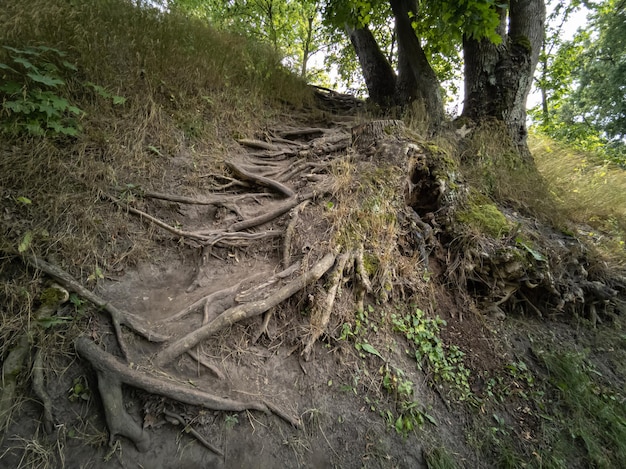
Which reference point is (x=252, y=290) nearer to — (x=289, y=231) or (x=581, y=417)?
(x=289, y=231)

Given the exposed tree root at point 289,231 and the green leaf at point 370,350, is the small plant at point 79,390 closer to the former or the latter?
the exposed tree root at point 289,231

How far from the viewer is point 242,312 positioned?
2.15m

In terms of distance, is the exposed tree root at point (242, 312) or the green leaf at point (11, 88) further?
the green leaf at point (11, 88)

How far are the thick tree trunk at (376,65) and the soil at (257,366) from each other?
159 inches

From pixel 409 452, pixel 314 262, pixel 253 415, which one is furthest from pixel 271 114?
pixel 409 452

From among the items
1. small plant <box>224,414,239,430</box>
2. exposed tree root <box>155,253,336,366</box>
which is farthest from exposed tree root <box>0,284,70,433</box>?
small plant <box>224,414,239,430</box>

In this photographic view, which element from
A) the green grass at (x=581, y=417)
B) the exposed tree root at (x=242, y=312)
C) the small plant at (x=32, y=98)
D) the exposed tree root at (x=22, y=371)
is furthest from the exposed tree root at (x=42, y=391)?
the green grass at (x=581, y=417)

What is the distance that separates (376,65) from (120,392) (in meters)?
7.13

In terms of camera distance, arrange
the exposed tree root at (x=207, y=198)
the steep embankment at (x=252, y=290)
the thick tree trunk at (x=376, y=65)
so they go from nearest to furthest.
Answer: the steep embankment at (x=252, y=290), the exposed tree root at (x=207, y=198), the thick tree trunk at (x=376, y=65)

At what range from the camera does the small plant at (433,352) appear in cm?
251

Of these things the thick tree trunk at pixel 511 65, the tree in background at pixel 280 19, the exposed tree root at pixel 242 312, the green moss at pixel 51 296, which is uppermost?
the tree in background at pixel 280 19

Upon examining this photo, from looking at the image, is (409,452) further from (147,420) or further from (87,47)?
(87,47)

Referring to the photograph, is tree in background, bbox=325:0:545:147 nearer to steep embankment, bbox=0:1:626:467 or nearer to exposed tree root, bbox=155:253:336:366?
steep embankment, bbox=0:1:626:467

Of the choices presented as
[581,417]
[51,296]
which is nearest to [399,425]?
[581,417]
